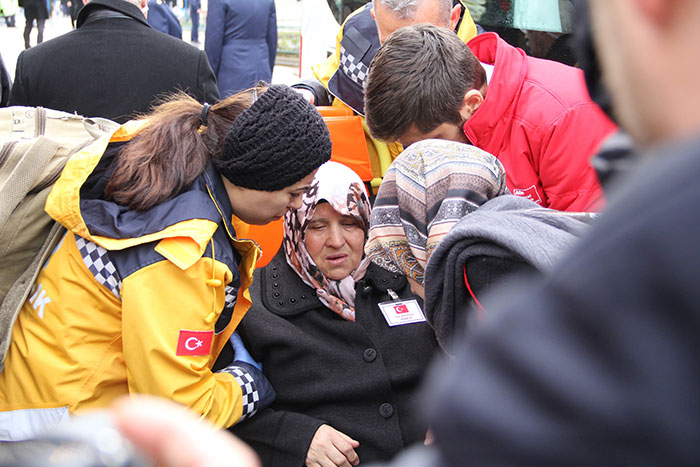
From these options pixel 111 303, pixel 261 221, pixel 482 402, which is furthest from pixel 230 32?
pixel 482 402

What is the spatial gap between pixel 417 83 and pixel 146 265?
0.93 meters

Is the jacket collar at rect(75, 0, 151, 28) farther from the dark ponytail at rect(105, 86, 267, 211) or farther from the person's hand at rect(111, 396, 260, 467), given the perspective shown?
the person's hand at rect(111, 396, 260, 467)

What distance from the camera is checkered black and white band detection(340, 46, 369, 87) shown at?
2869 mm

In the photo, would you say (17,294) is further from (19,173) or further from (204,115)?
(204,115)

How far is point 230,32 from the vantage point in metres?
5.56

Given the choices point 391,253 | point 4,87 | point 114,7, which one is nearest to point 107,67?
point 114,7

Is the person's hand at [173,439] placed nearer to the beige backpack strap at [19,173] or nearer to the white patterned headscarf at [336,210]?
the beige backpack strap at [19,173]

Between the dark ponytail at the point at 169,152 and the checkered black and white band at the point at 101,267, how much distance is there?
0.48 ft

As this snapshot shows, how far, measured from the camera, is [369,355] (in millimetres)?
2297

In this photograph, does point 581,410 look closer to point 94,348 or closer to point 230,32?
point 94,348

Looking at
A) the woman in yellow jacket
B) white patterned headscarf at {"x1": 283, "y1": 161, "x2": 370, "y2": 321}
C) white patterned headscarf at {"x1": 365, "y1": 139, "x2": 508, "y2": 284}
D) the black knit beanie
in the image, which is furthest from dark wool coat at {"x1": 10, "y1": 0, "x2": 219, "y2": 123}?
white patterned headscarf at {"x1": 365, "y1": 139, "x2": 508, "y2": 284}

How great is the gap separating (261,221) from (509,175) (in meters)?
0.82

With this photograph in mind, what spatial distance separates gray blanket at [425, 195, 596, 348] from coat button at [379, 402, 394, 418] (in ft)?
3.35

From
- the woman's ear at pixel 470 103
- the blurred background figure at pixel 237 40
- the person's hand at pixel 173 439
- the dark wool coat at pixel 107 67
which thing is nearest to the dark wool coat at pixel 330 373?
the woman's ear at pixel 470 103
